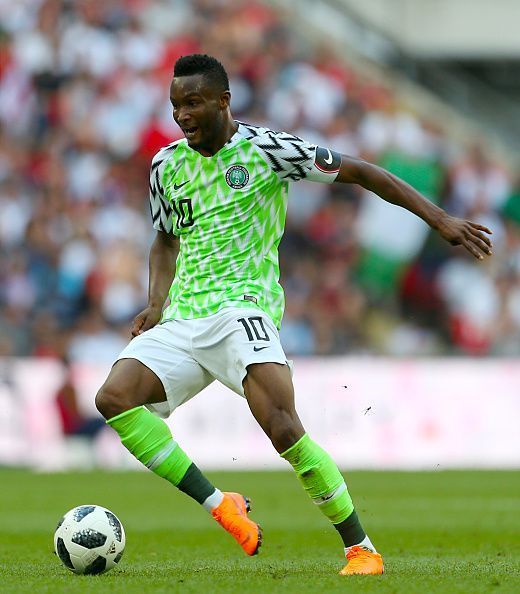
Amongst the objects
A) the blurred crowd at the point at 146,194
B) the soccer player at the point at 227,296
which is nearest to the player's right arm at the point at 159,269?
the soccer player at the point at 227,296

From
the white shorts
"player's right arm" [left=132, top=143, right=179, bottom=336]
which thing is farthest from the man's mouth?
the white shorts

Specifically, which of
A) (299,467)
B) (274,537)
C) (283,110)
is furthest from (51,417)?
(299,467)

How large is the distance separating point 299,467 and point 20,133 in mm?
13455

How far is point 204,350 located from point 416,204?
1.24 m

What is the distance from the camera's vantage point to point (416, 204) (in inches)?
245

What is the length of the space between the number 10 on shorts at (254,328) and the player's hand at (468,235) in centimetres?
96

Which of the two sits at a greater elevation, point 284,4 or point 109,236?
point 284,4

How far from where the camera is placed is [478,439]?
16.5 m

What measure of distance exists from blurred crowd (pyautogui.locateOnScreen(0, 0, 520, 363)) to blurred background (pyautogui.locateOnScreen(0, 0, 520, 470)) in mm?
30

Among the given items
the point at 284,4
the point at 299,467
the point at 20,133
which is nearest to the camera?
the point at 299,467

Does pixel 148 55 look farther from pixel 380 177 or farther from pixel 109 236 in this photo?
pixel 380 177

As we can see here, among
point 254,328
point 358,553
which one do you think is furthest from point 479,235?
point 358,553

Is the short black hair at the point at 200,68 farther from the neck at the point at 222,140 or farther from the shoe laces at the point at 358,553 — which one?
the shoe laces at the point at 358,553

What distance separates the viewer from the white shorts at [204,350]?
247 inches
